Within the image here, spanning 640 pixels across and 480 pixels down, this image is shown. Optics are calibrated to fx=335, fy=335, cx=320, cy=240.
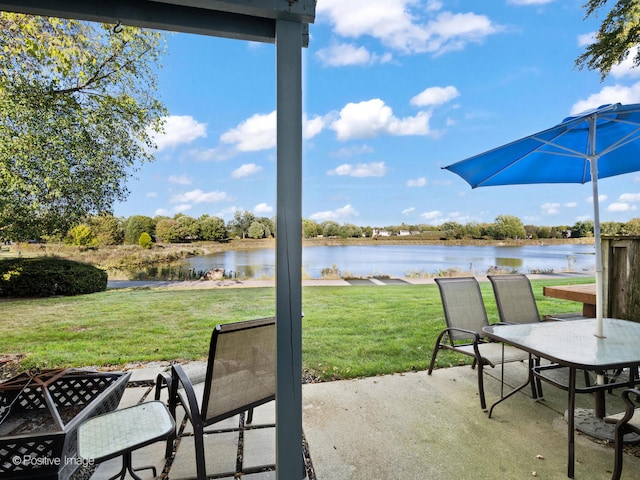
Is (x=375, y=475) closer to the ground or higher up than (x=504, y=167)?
closer to the ground

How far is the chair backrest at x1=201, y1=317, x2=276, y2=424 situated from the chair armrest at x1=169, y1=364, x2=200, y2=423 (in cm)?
5

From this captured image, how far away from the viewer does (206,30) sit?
1288 millimetres

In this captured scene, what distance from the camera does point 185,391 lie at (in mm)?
1527

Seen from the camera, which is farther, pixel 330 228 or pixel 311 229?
pixel 330 228

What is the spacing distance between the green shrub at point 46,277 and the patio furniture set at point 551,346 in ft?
17.7

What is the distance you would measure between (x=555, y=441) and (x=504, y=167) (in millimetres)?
2058

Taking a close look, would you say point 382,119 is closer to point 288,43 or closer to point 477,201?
point 477,201

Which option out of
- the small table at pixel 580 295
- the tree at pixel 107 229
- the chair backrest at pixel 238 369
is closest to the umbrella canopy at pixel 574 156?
the small table at pixel 580 295

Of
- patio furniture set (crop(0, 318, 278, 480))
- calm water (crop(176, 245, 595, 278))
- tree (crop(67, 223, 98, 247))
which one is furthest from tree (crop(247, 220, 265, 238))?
patio furniture set (crop(0, 318, 278, 480))

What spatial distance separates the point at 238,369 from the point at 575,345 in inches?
76.1

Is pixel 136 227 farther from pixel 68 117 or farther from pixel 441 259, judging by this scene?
pixel 441 259

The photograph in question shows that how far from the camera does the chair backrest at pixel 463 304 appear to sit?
288 cm

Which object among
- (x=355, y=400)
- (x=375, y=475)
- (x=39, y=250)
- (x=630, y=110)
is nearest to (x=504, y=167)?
(x=630, y=110)

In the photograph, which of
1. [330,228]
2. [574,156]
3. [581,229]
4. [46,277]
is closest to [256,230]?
[330,228]
